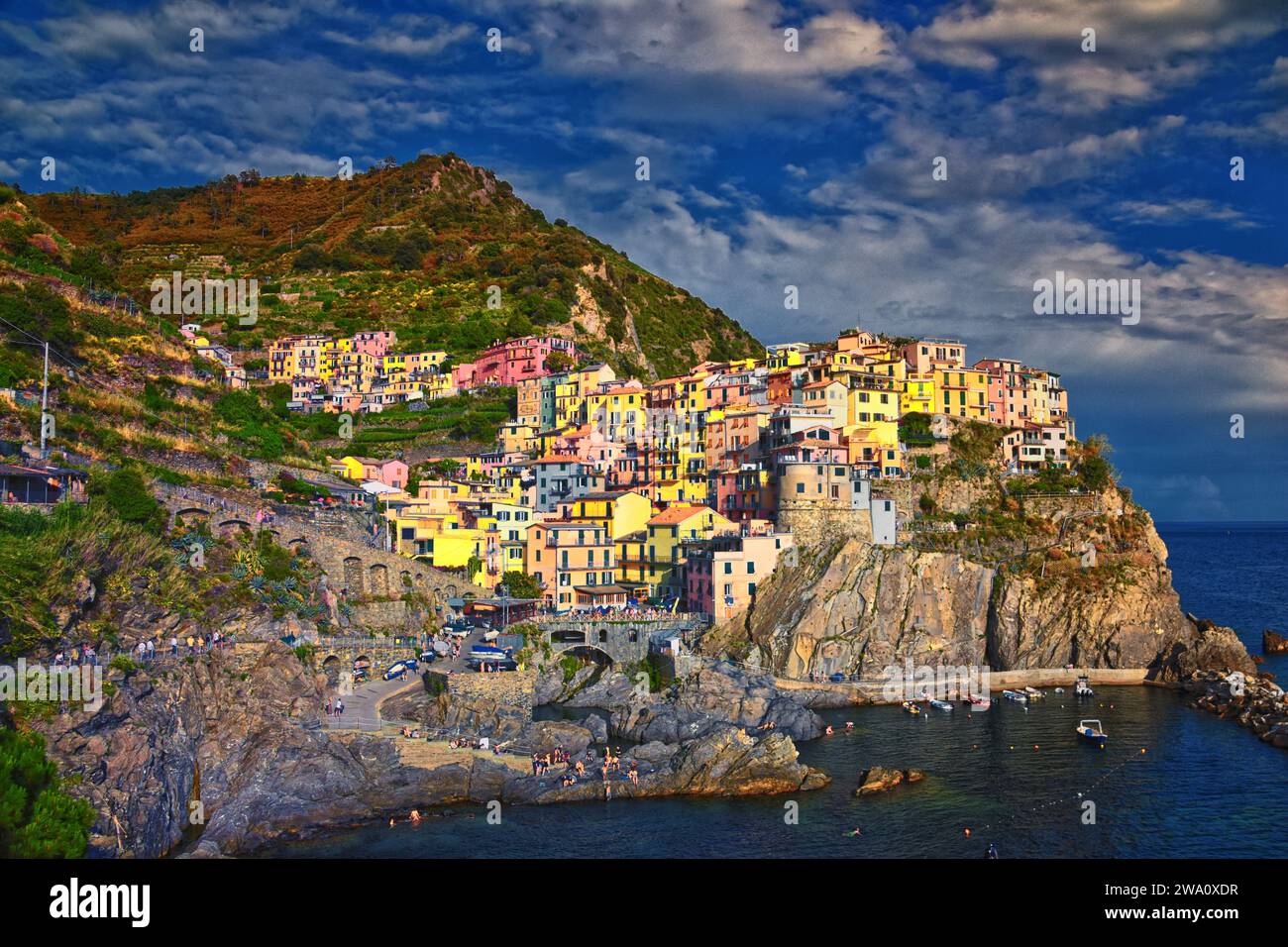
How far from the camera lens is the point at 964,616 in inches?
2263

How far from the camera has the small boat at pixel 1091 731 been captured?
4372 centimetres

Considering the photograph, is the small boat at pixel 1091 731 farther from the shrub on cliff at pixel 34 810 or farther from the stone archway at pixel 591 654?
the shrub on cliff at pixel 34 810

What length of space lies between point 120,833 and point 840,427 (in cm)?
5047

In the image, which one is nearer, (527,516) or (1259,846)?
(1259,846)

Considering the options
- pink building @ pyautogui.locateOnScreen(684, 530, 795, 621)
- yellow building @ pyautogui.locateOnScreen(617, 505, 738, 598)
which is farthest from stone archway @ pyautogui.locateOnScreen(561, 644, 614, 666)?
yellow building @ pyautogui.locateOnScreen(617, 505, 738, 598)

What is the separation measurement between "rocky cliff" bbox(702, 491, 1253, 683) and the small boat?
10.1 meters

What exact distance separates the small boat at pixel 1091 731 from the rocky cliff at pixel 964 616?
1007 centimetres

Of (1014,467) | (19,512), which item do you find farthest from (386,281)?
(19,512)

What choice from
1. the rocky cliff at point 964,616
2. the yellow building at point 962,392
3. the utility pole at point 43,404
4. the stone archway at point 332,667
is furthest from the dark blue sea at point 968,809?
the yellow building at point 962,392

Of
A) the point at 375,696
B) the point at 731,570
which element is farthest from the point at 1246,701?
the point at 375,696

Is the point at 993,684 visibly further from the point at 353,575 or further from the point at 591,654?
the point at 353,575

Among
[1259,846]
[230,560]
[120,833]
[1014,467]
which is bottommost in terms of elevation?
[1259,846]
